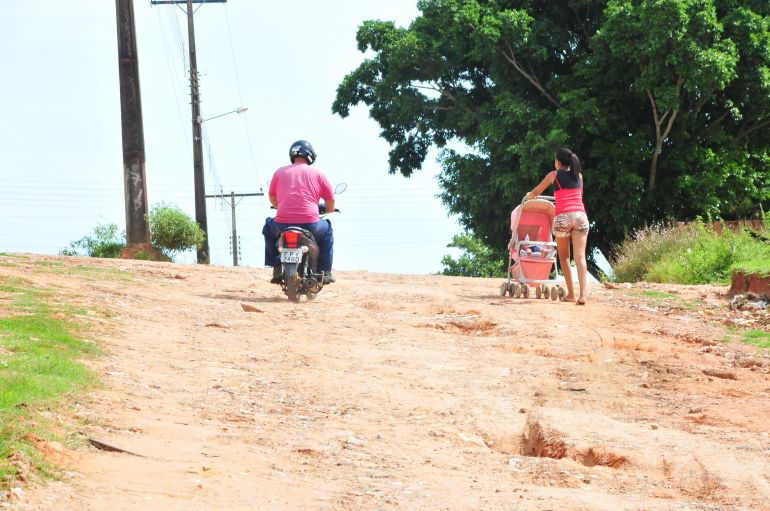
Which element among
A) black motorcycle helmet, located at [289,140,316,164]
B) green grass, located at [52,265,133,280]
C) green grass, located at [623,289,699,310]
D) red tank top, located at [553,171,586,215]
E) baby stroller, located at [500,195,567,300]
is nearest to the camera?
black motorcycle helmet, located at [289,140,316,164]

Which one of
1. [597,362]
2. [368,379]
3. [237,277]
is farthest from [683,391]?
[237,277]

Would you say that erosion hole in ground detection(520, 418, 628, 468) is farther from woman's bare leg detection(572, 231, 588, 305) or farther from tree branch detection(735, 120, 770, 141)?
tree branch detection(735, 120, 770, 141)

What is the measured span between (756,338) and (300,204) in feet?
18.1

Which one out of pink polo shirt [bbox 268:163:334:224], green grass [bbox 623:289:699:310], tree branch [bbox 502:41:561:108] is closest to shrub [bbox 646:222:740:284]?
green grass [bbox 623:289:699:310]

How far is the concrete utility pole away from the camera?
2483 centimetres

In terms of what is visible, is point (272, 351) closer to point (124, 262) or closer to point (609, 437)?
point (609, 437)

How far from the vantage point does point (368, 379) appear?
28.1 ft

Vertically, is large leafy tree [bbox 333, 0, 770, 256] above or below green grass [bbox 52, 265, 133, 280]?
above

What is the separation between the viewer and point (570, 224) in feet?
45.1

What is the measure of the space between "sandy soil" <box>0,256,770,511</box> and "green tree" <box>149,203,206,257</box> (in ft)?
41.5

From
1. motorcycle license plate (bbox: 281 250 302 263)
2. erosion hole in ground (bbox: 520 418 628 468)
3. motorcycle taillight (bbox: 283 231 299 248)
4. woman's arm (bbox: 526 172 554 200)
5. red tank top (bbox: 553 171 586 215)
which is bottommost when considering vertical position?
erosion hole in ground (bbox: 520 418 628 468)

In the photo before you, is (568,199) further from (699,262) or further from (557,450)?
(557,450)

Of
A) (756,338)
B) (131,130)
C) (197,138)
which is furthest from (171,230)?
(756,338)

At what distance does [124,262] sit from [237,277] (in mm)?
2603
